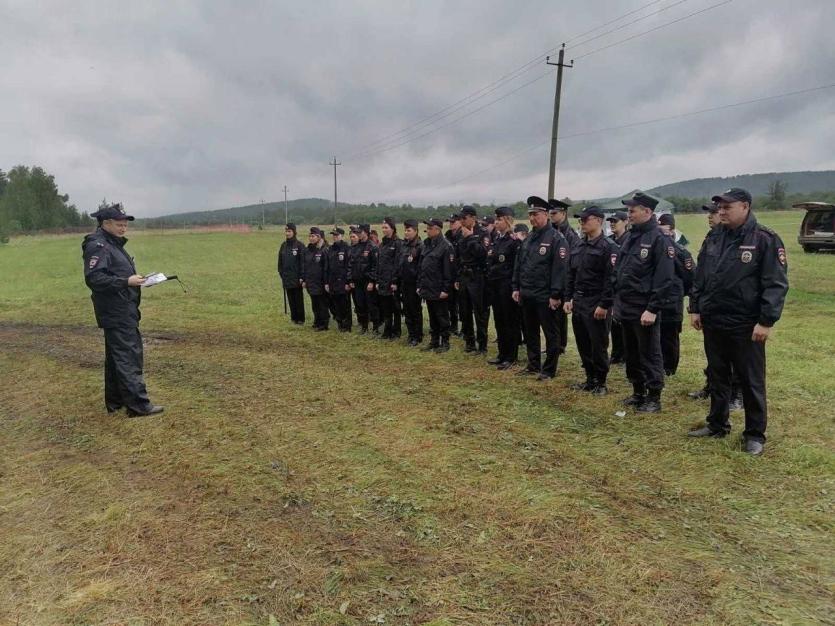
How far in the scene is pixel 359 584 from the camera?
2.91 metres

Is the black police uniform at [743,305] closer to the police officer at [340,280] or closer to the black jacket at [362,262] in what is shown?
the black jacket at [362,262]

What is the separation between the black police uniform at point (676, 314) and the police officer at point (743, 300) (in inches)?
57.7

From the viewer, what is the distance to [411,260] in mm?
8570

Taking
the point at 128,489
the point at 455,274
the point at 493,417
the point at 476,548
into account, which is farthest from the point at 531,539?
the point at 455,274

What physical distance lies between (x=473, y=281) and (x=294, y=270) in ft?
13.2

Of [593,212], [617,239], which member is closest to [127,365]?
[593,212]

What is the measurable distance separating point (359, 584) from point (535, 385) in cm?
388

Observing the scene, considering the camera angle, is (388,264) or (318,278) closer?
(388,264)

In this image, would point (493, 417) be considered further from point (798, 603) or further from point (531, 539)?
point (798, 603)

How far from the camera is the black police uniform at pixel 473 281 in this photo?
7754mm

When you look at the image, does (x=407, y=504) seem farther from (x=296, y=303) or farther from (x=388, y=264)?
(x=296, y=303)

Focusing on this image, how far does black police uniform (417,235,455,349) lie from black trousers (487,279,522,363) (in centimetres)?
90

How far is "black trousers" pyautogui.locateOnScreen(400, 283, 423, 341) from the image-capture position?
8.67 m

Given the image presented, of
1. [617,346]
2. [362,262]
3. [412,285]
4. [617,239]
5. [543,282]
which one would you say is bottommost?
[617,346]
